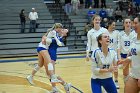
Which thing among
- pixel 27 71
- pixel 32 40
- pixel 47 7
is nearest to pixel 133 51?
pixel 27 71

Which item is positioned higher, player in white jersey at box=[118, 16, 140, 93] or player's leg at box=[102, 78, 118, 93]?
player in white jersey at box=[118, 16, 140, 93]

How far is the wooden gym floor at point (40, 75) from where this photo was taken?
9.42 meters

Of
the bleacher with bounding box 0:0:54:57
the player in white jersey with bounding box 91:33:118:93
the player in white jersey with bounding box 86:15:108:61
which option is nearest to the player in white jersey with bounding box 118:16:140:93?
the player in white jersey with bounding box 91:33:118:93

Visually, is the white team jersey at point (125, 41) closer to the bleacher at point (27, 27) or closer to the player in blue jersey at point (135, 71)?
the player in blue jersey at point (135, 71)

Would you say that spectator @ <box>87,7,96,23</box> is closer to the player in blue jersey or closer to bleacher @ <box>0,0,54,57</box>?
bleacher @ <box>0,0,54,57</box>

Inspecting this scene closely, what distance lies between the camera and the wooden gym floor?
30.9 ft

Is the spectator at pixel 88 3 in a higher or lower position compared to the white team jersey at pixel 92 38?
higher

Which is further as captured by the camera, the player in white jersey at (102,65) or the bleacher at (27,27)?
the bleacher at (27,27)

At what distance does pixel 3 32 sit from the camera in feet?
65.6

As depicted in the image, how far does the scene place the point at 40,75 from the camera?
1157 cm

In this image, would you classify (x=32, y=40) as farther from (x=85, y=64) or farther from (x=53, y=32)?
(x=53, y=32)

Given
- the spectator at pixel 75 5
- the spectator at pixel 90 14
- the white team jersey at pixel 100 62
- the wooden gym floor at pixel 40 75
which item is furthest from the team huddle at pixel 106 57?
the spectator at pixel 75 5

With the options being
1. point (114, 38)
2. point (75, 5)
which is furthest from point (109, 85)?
point (75, 5)

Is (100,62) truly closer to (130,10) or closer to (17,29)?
(17,29)
